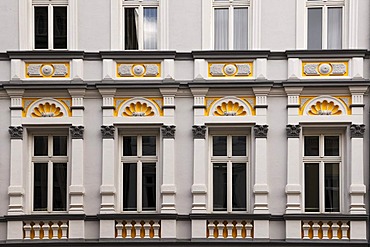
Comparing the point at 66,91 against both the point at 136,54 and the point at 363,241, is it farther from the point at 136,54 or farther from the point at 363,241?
the point at 363,241

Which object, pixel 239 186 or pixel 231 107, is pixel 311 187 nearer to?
pixel 239 186

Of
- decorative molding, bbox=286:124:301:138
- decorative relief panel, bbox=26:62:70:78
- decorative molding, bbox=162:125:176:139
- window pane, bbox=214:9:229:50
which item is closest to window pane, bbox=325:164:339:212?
decorative molding, bbox=286:124:301:138

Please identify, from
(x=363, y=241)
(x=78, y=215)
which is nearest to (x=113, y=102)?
(x=78, y=215)

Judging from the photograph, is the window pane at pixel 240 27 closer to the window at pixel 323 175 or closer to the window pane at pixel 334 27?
the window pane at pixel 334 27

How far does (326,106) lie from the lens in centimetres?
1509

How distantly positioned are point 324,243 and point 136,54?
6094mm

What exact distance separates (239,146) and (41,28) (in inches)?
217

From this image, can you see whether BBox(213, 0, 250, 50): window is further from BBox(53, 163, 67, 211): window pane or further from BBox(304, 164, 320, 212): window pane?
BBox(53, 163, 67, 211): window pane

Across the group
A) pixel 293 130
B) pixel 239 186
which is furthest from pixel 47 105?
pixel 293 130

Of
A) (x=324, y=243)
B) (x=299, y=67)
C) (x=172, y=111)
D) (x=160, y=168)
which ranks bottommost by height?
(x=324, y=243)

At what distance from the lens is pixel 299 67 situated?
15.2 m

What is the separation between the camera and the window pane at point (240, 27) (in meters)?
15.6

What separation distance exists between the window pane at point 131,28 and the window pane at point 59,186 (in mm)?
3267

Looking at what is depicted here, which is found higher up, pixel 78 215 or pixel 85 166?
pixel 85 166
